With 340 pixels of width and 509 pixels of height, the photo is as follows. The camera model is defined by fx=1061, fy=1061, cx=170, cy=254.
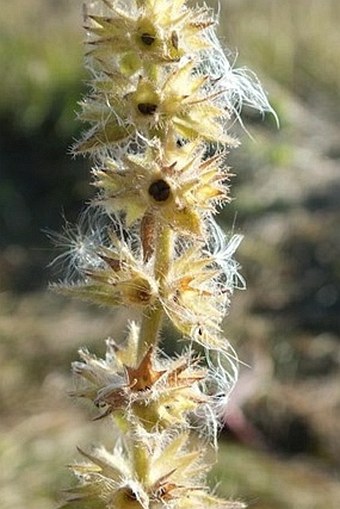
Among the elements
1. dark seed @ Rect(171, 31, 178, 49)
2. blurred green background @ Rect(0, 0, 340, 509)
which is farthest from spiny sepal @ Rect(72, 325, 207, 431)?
blurred green background @ Rect(0, 0, 340, 509)

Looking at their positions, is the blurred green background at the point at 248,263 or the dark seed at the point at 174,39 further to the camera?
the blurred green background at the point at 248,263

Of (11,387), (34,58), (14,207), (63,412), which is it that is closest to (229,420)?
(63,412)

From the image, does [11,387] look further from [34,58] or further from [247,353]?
[34,58]

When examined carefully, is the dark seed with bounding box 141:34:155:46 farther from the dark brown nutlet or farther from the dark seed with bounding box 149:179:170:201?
the dark seed with bounding box 149:179:170:201

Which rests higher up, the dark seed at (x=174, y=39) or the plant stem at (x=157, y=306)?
the dark seed at (x=174, y=39)

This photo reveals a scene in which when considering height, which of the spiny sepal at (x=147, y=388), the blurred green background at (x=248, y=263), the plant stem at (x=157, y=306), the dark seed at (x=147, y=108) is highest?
the dark seed at (x=147, y=108)

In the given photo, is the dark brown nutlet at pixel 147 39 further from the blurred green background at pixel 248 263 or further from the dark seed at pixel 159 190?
the blurred green background at pixel 248 263

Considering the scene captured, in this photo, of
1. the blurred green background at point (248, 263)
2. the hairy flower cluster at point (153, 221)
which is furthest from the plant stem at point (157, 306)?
the blurred green background at point (248, 263)

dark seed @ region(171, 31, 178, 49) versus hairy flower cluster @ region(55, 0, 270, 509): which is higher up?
dark seed @ region(171, 31, 178, 49)
